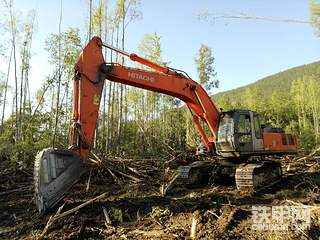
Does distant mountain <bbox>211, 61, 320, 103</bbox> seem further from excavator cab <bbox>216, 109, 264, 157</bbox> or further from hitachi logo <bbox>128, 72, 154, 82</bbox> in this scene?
hitachi logo <bbox>128, 72, 154, 82</bbox>

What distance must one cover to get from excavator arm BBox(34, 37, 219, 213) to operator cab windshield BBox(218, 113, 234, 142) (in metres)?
0.41

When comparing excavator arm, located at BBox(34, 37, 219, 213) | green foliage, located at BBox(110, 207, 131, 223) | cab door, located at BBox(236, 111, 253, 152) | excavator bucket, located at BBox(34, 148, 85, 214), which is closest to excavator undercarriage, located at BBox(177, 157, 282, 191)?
cab door, located at BBox(236, 111, 253, 152)

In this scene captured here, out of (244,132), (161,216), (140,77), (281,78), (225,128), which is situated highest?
(281,78)

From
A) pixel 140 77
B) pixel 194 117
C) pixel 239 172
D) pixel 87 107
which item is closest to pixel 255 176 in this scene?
pixel 239 172

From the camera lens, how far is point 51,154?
435cm

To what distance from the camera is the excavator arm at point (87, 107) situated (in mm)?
4254

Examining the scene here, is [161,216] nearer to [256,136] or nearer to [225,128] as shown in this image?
[225,128]

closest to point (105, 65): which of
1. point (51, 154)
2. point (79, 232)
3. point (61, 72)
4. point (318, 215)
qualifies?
point (51, 154)

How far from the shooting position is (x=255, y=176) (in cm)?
650

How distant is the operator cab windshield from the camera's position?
6714mm

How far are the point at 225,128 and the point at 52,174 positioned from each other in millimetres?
5078

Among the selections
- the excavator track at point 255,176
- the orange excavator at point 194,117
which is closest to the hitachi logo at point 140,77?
the orange excavator at point 194,117

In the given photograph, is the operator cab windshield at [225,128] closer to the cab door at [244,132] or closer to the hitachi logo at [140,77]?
the cab door at [244,132]

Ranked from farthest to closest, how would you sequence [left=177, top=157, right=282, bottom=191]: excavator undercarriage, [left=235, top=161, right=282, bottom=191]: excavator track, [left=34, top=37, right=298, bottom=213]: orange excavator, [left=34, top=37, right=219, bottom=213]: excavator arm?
1. [left=177, top=157, right=282, bottom=191]: excavator undercarriage
2. [left=235, top=161, right=282, bottom=191]: excavator track
3. [left=34, top=37, right=298, bottom=213]: orange excavator
4. [left=34, top=37, right=219, bottom=213]: excavator arm
